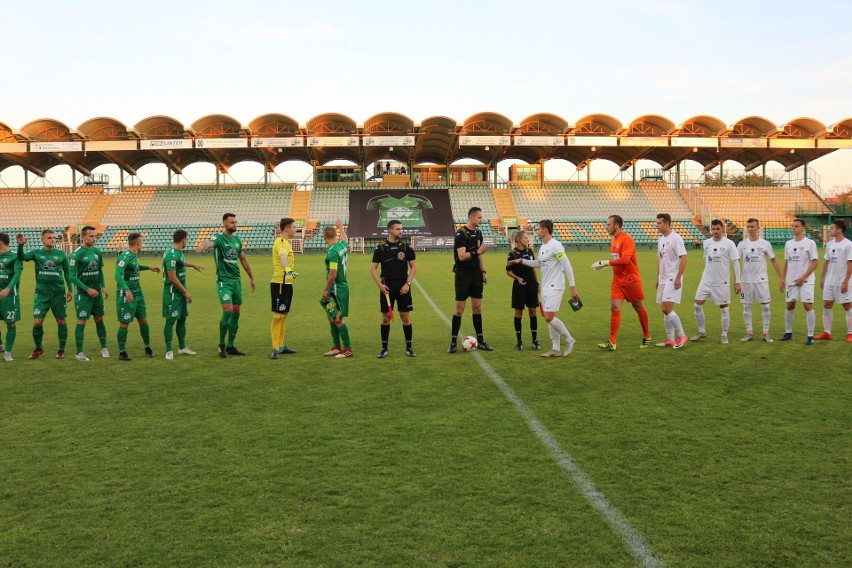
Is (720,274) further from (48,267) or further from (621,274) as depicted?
(48,267)

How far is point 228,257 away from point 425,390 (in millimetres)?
4103

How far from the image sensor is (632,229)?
51406 millimetres

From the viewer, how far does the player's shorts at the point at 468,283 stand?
9.44m

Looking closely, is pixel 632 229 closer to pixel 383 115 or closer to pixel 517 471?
pixel 383 115

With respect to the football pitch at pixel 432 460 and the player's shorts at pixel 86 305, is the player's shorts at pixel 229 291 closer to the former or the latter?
the football pitch at pixel 432 460

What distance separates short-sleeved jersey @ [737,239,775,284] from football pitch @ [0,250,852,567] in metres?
1.47

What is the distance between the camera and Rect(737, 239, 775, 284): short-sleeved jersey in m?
10.3

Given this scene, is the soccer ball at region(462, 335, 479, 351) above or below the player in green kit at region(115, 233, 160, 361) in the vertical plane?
below

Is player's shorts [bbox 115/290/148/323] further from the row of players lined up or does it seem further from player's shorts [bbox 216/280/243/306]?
player's shorts [bbox 216/280/243/306]

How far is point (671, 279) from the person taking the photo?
9.97m

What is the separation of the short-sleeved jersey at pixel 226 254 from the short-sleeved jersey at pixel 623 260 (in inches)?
219

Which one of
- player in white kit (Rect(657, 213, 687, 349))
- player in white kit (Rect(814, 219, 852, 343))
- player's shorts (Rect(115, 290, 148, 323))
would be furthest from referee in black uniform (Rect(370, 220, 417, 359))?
player in white kit (Rect(814, 219, 852, 343))

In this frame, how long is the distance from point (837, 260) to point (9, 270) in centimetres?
1271

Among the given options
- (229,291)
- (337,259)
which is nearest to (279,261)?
(337,259)
